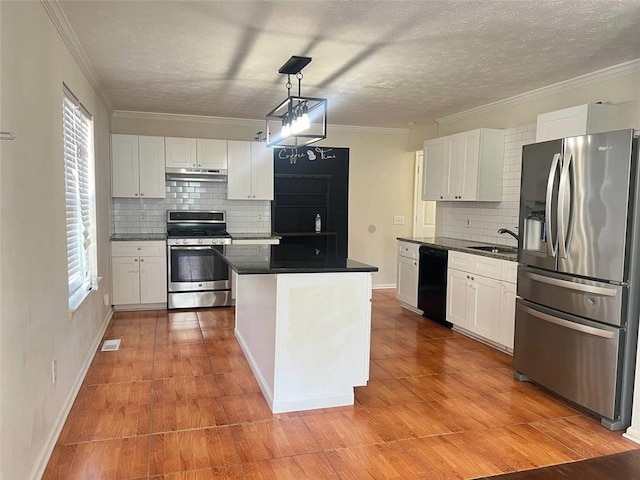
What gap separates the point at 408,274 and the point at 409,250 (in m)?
0.30

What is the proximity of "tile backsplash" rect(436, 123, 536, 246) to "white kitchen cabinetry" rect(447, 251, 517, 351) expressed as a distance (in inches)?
28.6

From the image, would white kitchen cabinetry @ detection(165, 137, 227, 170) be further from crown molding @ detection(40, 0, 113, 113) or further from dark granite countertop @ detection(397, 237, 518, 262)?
dark granite countertop @ detection(397, 237, 518, 262)

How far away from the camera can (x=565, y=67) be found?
3.91 m

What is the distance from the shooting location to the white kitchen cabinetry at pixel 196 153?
238 inches

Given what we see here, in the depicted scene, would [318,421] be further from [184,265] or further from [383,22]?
[184,265]

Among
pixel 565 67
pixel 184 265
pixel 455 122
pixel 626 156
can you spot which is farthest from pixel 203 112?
pixel 626 156

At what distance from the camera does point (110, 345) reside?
4.43m

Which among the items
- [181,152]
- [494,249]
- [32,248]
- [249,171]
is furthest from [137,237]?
[494,249]

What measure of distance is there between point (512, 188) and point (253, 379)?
332 cm

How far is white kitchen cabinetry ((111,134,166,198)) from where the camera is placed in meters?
5.87

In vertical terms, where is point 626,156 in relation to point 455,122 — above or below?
below

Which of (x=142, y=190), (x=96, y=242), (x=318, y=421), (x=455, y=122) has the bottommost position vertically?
(x=318, y=421)

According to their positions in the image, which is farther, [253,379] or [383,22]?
Answer: [253,379]

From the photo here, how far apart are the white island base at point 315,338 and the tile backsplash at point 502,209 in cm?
258
